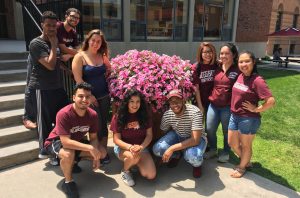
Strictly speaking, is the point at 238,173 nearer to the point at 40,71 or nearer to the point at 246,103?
the point at 246,103

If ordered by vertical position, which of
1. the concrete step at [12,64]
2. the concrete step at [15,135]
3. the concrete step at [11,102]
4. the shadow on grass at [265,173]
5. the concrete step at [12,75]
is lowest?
the shadow on grass at [265,173]

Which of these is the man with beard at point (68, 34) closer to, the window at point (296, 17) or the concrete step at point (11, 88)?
the concrete step at point (11, 88)

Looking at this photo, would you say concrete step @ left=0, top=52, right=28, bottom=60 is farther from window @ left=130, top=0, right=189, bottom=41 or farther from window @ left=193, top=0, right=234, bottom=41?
window @ left=193, top=0, right=234, bottom=41

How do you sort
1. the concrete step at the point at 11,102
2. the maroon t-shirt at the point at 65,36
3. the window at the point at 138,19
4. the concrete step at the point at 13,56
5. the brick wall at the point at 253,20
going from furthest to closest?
the brick wall at the point at 253,20 → the window at the point at 138,19 → the concrete step at the point at 13,56 → the concrete step at the point at 11,102 → the maroon t-shirt at the point at 65,36

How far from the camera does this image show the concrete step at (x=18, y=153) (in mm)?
3936

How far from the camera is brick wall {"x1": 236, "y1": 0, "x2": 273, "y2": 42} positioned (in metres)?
17.1

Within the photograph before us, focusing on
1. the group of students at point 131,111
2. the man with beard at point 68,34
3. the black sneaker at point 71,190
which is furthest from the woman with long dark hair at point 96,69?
the black sneaker at point 71,190

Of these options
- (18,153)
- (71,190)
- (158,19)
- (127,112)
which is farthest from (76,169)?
(158,19)

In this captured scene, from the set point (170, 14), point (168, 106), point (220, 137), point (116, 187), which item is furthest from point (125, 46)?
point (116, 187)

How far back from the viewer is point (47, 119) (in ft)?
13.0

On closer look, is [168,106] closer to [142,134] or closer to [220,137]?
[142,134]

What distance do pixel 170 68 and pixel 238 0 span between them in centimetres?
1374

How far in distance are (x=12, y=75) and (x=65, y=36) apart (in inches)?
62.8

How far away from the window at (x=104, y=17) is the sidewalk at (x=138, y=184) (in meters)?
6.90
